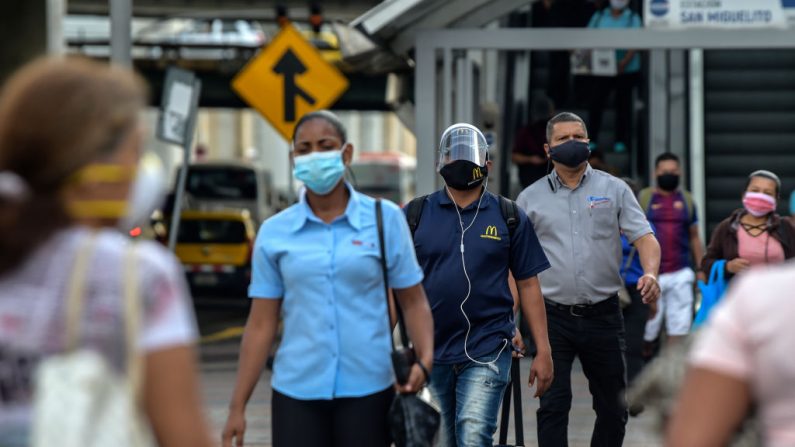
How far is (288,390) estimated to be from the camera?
5.28 m

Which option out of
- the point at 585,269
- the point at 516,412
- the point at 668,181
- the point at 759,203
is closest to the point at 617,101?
the point at 668,181

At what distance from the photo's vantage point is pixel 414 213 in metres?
6.94

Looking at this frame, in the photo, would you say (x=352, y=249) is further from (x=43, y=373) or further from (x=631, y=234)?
(x=631, y=234)

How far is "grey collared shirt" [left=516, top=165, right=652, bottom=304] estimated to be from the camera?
25.4 feet

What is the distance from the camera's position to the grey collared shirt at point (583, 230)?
775 centimetres

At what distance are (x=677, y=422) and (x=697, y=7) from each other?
9.46 m

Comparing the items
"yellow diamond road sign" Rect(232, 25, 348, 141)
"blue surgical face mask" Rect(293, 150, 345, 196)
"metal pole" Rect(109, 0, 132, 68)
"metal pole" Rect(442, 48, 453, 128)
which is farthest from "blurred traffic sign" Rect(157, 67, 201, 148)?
"blue surgical face mask" Rect(293, 150, 345, 196)

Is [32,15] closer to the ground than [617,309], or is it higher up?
higher up

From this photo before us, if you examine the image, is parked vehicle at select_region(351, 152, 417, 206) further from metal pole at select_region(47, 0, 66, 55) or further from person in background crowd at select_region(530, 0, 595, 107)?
person in background crowd at select_region(530, 0, 595, 107)

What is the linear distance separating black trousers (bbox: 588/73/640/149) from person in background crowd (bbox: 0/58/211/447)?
45.5 ft

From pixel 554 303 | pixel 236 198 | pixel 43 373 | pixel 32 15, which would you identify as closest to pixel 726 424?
pixel 43 373

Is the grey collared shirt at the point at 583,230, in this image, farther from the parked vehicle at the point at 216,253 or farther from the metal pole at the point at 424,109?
the parked vehicle at the point at 216,253

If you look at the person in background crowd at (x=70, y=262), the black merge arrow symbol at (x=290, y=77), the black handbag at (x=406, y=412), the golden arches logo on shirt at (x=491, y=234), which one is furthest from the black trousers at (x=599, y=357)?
the black merge arrow symbol at (x=290, y=77)

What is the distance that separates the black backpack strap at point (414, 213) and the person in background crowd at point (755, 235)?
274 cm
